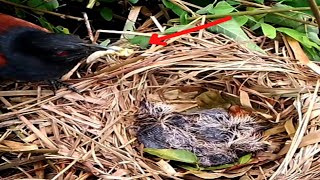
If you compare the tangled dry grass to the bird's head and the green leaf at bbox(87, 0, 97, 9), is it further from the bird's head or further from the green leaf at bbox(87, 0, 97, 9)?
the green leaf at bbox(87, 0, 97, 9)

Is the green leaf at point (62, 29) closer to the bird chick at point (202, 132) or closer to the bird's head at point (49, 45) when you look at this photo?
the bird's head at point (49, 45)

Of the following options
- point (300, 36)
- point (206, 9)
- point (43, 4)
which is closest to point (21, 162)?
point (43, 4)

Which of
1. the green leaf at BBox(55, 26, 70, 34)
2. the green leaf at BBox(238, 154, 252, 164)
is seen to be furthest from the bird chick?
the green leaf at BBox(55, 26, 70, 34)

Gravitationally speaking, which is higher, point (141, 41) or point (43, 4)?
point (43, 4)

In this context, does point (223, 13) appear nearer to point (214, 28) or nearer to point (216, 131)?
point (214, 28)

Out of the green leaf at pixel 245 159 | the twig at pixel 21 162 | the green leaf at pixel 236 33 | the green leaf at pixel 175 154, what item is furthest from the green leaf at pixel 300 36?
the twig at pixel 21 162

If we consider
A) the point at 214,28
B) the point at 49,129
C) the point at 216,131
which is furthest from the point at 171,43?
the point at 49,129

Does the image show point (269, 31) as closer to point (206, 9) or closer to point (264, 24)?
point (264, 24)
